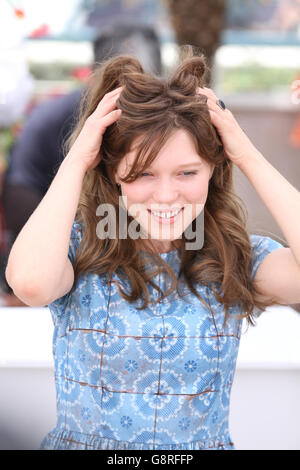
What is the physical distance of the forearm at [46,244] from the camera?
3.05ft

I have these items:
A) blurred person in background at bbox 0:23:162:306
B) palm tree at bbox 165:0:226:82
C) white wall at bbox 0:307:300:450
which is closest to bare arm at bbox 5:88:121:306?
white wall at bbox 0:307:300:450

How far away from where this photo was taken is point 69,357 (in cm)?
104

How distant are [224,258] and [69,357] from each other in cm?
30

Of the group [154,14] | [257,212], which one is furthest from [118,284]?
[154,14]

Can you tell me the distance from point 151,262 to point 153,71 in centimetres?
104

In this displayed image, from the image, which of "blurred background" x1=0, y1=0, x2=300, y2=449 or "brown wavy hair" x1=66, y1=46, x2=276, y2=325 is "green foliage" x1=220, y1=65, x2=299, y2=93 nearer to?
"blurred background" x1=0, y1=0, x2=300, y2=449

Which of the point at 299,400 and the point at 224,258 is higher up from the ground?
the point at 224,258

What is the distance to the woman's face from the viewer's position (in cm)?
94

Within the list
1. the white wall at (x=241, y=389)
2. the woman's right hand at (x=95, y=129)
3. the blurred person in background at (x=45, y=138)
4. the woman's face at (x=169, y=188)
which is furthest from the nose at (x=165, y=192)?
the blurred person in background at (x=45, y=138)

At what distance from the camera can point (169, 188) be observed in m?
0.95

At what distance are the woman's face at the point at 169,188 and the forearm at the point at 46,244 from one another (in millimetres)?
91

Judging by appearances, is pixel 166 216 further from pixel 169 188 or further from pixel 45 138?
pixel 45 138

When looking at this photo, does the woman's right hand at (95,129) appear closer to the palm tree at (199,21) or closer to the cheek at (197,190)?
the cheek at (197,190)
